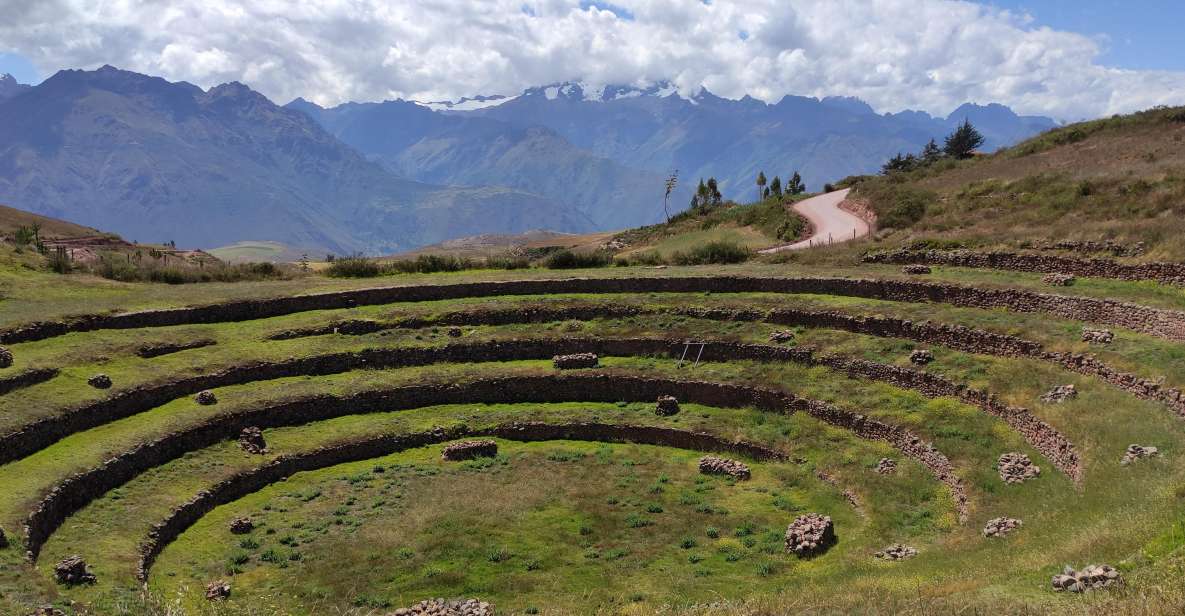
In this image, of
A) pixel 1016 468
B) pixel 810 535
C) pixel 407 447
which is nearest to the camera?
pixel 810 535

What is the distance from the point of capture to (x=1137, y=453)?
25.1m

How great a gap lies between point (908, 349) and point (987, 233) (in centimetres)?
2126

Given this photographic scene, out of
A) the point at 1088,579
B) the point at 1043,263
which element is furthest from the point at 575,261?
the point at 1088,579

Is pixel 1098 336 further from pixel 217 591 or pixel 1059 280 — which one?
pixel 217 591

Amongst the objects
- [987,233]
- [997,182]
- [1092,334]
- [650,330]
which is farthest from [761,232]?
[1092,334]

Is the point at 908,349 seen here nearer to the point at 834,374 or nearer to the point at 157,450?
the point at 834,374

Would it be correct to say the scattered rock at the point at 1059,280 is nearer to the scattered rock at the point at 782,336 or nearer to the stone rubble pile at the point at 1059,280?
the stone rubble pile at the point at 1059,280

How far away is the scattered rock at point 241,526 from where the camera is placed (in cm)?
2991

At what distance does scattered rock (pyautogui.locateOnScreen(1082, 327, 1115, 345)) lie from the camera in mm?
34656

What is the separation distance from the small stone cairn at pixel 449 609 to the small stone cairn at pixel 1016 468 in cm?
1905

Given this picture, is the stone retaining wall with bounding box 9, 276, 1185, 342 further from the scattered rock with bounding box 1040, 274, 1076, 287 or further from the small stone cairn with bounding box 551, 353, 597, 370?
the small stone cairn with bounding box 551, 353, 597, 370

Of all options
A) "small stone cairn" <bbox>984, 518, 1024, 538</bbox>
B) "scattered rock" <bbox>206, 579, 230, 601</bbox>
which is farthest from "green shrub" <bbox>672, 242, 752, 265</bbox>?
"scattered rock" <bbox>206, 579, 230, 601</bbox>

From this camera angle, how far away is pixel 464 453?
37875mm

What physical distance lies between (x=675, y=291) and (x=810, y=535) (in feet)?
98.8
